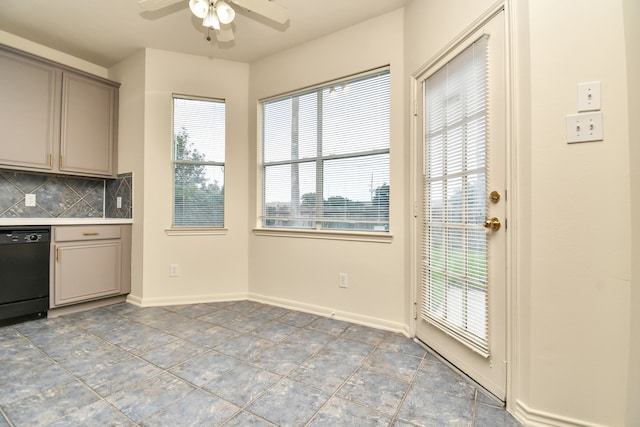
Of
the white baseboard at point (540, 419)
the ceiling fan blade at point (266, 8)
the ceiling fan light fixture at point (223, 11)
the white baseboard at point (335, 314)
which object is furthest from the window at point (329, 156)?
the white baseboard at point (540, 419)

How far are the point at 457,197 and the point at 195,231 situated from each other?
8.23ft

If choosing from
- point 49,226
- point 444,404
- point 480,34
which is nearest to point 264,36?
point 480,34

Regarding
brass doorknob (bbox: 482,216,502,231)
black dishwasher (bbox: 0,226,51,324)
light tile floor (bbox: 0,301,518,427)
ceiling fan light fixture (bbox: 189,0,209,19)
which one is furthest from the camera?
black dishwasher (bbox: 0,226,51,324)

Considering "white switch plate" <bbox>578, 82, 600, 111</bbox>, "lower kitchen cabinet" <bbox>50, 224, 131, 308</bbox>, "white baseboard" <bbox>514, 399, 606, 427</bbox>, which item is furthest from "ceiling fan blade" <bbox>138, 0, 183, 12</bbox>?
"white baseboard" <bbox>514, 399, 606, 427</bbox>

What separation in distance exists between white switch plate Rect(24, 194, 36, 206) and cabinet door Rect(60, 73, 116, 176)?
0.42m

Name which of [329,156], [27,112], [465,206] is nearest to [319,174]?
[329,156]

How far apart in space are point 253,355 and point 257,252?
135 cm

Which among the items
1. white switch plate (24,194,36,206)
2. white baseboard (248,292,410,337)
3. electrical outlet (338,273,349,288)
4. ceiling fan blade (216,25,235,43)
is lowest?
white baseboard (248,292,410,337)

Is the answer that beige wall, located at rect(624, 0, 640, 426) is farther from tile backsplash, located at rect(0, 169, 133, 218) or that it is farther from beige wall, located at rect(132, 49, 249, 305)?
tile backsplash, located at rect(0, 169, 133, 218)

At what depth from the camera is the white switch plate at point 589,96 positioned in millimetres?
1154

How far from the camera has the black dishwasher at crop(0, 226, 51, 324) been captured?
2.32 metres

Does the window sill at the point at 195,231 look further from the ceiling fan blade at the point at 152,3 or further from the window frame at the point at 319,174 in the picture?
the ceiling fan blade at the point at 152,3

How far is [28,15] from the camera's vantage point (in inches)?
96.2

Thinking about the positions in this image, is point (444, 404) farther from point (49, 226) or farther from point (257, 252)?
point (49, 226)
